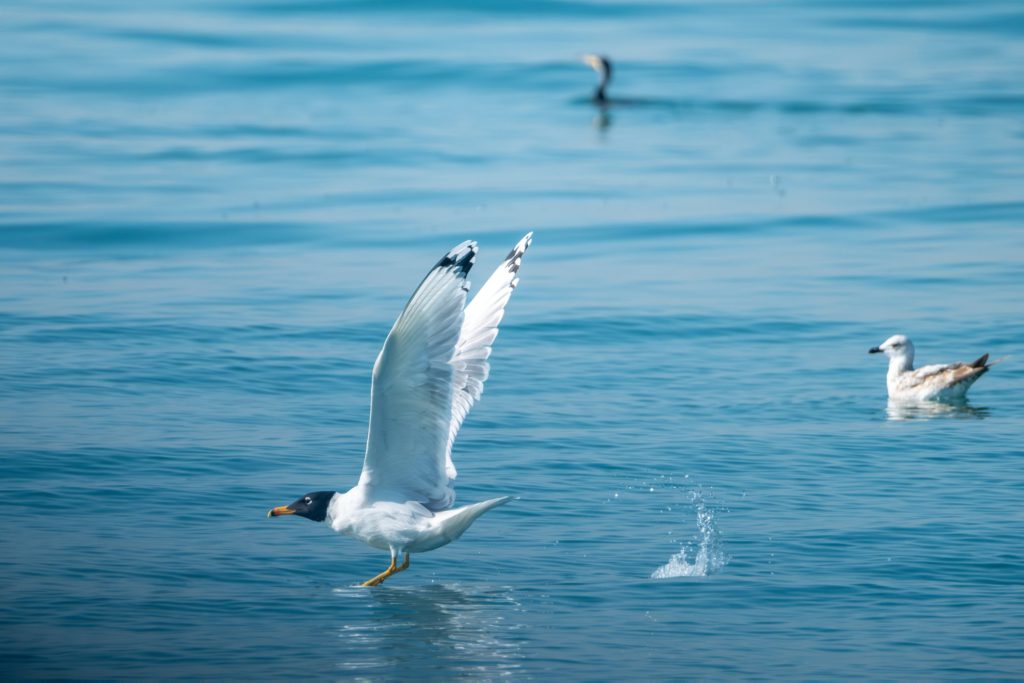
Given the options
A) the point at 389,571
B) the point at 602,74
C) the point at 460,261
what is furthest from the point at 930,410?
the point at 602,74

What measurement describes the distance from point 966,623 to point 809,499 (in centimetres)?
231

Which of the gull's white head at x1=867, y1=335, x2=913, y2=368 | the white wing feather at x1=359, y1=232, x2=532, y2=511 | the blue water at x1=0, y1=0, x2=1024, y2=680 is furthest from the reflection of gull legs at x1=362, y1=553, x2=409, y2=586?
the gull's white head at x1=867, y1=335, x2=913, y2=368

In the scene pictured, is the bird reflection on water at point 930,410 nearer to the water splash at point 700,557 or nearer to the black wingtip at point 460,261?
the water splash at point 700,557

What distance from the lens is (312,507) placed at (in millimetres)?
9836

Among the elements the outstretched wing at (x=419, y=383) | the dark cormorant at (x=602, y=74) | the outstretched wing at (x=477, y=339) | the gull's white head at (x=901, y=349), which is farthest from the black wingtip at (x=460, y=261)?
the dark cormorant at (x=602, y=74)

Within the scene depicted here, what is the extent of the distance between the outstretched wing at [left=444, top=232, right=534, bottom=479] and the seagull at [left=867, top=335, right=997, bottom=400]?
5.99 metres

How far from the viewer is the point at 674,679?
8.48 meters

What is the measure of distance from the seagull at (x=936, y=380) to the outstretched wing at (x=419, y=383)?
6.39m

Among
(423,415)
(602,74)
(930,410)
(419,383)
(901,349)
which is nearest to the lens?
(419,383)

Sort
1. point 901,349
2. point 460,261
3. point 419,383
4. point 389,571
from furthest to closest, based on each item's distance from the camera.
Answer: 1. point 901,349
2. point 389,571
3. point 419,383
4. point 460,261

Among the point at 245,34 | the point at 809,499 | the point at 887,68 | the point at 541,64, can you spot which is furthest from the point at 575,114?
the point at 809,499

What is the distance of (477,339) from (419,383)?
3.22 feet

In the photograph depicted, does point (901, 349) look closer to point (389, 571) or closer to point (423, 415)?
point (389, 571)

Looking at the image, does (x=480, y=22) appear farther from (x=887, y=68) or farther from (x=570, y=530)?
(x=570, y=530)
